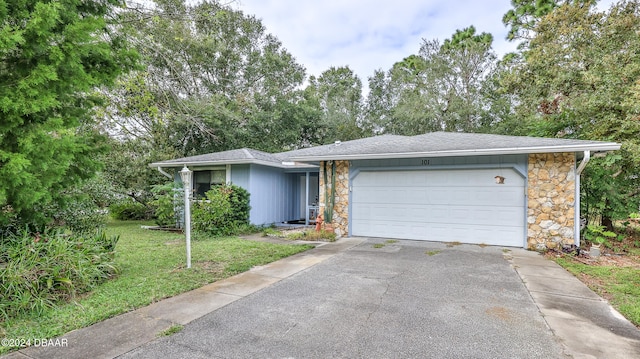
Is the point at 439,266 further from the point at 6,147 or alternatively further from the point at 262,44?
the point at 262,44

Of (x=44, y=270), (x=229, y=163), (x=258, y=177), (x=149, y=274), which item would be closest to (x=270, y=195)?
(x=258, y=177)

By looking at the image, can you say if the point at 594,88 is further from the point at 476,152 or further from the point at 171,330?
the point at 171,330

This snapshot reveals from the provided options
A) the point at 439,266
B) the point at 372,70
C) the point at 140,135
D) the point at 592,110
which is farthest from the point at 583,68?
the point at 140,135

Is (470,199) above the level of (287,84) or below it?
Answer: below

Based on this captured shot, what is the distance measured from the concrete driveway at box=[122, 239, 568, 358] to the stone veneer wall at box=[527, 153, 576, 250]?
7.72ft

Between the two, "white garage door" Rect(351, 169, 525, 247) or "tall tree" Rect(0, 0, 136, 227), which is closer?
"tall tree" Rect(0, 0, 136, 227)

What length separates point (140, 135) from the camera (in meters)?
15.3

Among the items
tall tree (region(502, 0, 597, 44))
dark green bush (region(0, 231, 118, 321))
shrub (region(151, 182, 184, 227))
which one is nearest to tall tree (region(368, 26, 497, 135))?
tall tree (region(502, 0, 597, 44))

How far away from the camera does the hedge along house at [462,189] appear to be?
661 centimetres

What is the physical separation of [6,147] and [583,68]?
1411 cm

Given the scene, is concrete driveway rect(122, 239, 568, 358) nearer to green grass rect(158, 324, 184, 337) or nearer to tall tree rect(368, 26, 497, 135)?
green grass rect(158, 324, 184, 337)

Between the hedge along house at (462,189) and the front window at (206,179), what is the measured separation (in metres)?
1.79

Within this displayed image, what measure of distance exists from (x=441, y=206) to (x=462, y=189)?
0.66m

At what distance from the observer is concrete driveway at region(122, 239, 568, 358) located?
8.65 ft
